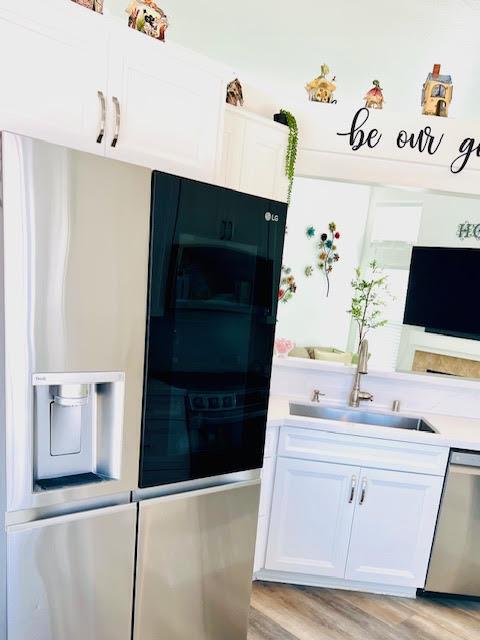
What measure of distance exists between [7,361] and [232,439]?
2.59ft

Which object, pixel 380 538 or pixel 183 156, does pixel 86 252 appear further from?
pixel 380 538

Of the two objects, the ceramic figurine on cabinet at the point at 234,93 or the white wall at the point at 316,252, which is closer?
the ceramic figurine on cabinet at the point at 234,93

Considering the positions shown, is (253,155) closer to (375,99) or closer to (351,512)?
(375,99)

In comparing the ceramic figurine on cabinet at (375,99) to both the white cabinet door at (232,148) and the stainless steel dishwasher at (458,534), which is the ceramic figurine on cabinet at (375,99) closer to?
the white cabinet door at (232,148)

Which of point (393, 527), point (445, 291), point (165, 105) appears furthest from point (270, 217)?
point (445, 291)

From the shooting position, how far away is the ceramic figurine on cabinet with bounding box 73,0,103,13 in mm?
1306

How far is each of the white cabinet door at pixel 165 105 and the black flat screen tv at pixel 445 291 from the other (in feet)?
6.10

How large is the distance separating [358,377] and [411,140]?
4.54 feet

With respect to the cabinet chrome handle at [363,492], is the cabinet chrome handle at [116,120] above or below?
above

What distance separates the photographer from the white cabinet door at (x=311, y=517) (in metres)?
2.26

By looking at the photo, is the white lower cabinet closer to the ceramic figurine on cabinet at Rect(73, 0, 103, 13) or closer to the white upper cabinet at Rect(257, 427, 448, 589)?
the white upper cabinet at Rect(257, 427, 448, 589)

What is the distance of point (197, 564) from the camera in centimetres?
156

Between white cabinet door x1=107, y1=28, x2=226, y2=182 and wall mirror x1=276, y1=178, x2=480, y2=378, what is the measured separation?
6.32 feet

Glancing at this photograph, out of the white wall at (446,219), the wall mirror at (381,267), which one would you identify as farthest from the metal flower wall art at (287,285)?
the white wall at (446,219)
